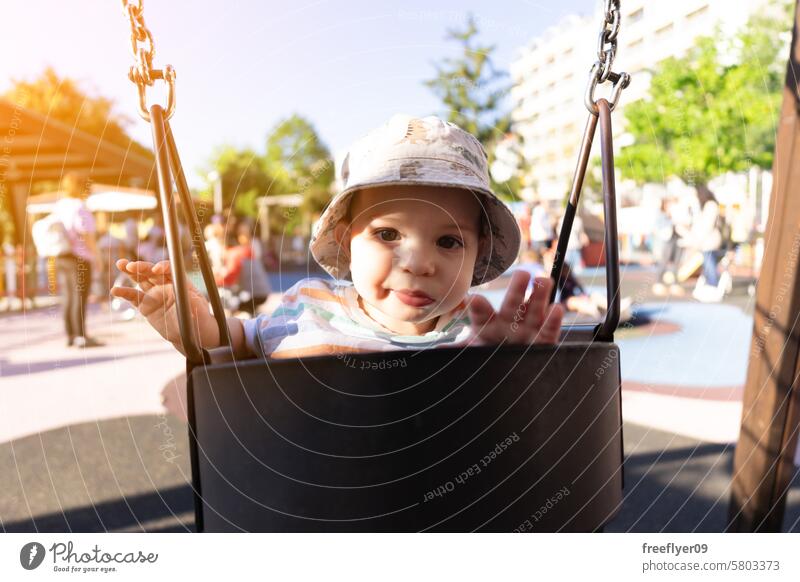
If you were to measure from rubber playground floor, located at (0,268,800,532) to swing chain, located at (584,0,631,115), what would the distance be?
1.79ft

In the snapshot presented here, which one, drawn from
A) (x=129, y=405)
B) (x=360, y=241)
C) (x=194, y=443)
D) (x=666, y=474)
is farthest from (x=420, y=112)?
(x=129, y=405)

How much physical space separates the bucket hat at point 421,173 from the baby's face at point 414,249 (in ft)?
0.07

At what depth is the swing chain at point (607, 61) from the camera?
72 centimetres

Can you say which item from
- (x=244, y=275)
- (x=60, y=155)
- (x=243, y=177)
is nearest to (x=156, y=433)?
(x=244, y=275)

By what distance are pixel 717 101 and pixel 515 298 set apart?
27.6ft

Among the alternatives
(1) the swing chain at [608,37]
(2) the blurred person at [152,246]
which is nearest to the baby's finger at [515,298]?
(1) the swing chain at [608,37]

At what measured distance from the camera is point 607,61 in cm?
73

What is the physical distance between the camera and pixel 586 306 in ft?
12.0

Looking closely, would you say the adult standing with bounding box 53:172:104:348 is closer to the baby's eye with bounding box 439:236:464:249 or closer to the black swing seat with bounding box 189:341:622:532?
the baby's eye with bounding box 439:236:464:249

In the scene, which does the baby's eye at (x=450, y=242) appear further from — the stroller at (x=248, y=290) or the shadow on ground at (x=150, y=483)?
the stroller at (x=248, y=290)

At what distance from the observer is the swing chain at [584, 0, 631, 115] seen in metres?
0.72

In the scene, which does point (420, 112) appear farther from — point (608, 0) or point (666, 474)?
point (666, 474)

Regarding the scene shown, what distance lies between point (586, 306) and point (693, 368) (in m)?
0.57

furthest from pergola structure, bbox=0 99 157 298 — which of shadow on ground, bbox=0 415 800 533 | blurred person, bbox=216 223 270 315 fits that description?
shadow on ground, bbox=0 415 800 533
